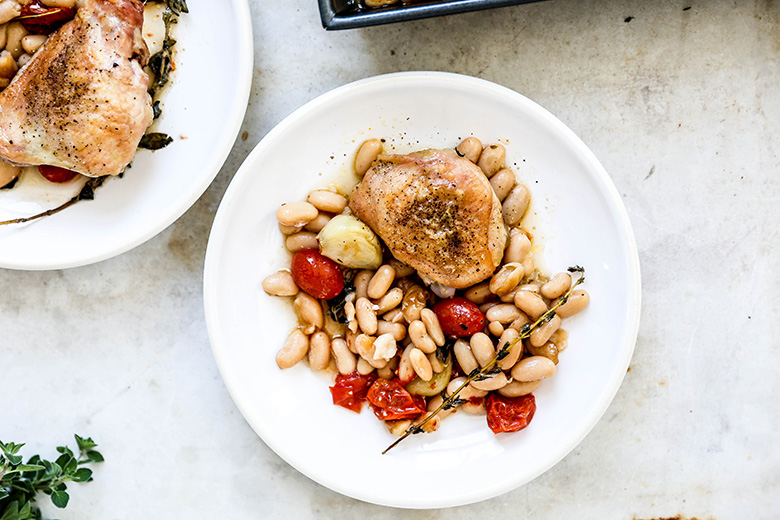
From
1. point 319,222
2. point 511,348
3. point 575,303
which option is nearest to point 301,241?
point 319,222

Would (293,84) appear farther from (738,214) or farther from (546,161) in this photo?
(738,214)

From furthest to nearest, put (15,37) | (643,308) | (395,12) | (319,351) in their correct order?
(643,308)
(319,351)
(15,37)
(395,12)

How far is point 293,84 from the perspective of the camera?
173 cm

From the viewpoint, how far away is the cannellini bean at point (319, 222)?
1.64 m

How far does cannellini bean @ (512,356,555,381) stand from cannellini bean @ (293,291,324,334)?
533mm

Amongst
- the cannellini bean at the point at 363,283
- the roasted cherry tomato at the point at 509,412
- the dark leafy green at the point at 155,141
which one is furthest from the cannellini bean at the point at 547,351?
the dark leafy green at the point at 155,141

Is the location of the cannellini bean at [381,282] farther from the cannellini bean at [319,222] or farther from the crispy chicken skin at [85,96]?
the crispy chicken skin at [85,96]

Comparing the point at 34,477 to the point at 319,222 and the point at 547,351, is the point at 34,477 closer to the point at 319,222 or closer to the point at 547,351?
the point at 319,222

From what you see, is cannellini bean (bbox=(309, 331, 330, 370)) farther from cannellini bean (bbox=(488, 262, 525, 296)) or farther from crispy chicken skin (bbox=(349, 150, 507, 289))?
cannellini bean (bbox=(488, 262, 525, 296))

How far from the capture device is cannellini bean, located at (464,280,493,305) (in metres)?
1.64

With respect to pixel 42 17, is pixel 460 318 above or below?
below

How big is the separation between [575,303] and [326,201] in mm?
697

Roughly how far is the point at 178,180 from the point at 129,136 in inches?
6.4

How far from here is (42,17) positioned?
5.02 ft
